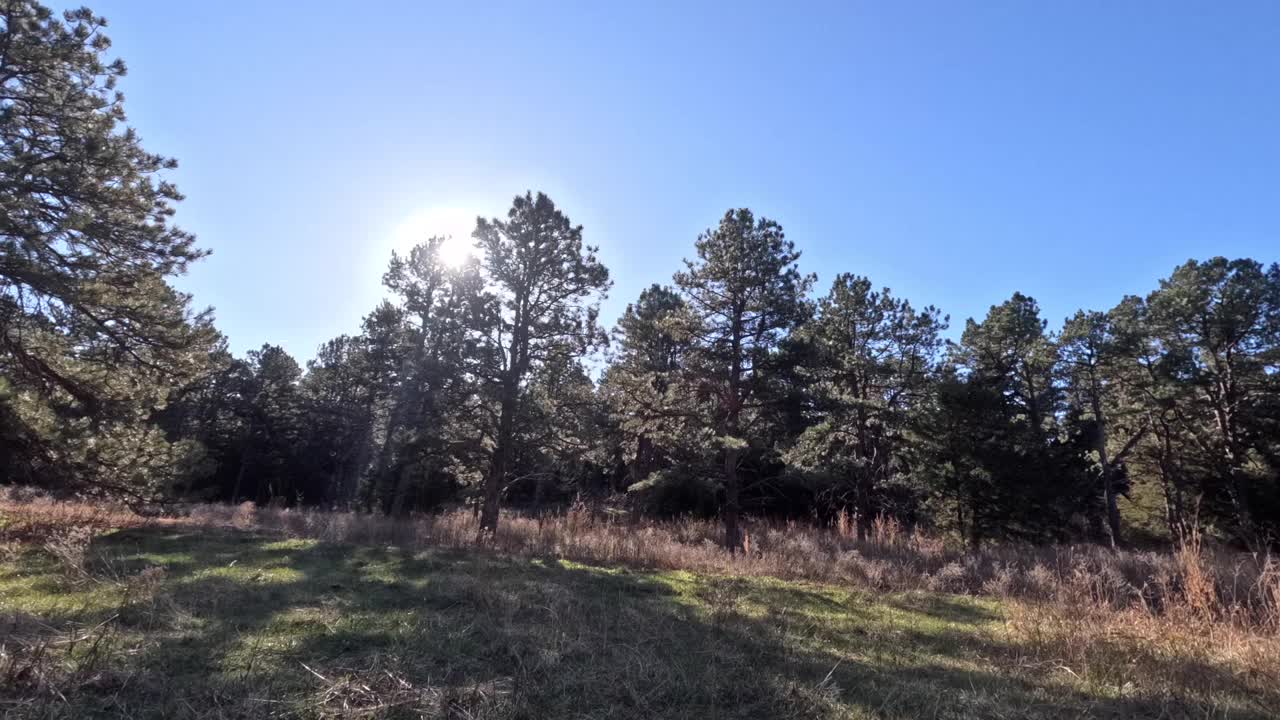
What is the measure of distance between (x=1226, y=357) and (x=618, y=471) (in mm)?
28897

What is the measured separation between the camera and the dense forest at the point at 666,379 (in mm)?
9812

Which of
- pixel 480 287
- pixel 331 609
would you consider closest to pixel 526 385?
pixel 480 287

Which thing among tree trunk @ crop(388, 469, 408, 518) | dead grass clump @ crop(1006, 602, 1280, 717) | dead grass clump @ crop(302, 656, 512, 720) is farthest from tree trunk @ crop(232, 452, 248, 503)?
dead grass clump @ crop(1006, 602, 1280, 717)

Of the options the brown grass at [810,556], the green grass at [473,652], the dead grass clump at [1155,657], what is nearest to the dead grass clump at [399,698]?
the green grass at [473,652]

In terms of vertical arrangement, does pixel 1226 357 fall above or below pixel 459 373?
above

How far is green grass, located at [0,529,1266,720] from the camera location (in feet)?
10.1

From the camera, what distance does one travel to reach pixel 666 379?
17.6 metres

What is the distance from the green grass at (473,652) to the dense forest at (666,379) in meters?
4.48

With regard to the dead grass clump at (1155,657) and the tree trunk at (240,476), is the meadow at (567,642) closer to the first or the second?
the dead grass clump at (1155,657)

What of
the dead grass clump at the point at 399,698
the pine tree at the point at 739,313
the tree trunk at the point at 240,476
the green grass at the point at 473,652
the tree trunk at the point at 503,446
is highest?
the pine tree at the point at 739,313

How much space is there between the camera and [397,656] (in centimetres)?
380

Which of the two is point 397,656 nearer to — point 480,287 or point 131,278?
point 131,278

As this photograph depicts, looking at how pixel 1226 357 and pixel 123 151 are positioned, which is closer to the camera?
pixel 123 151

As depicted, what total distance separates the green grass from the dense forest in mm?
4476
